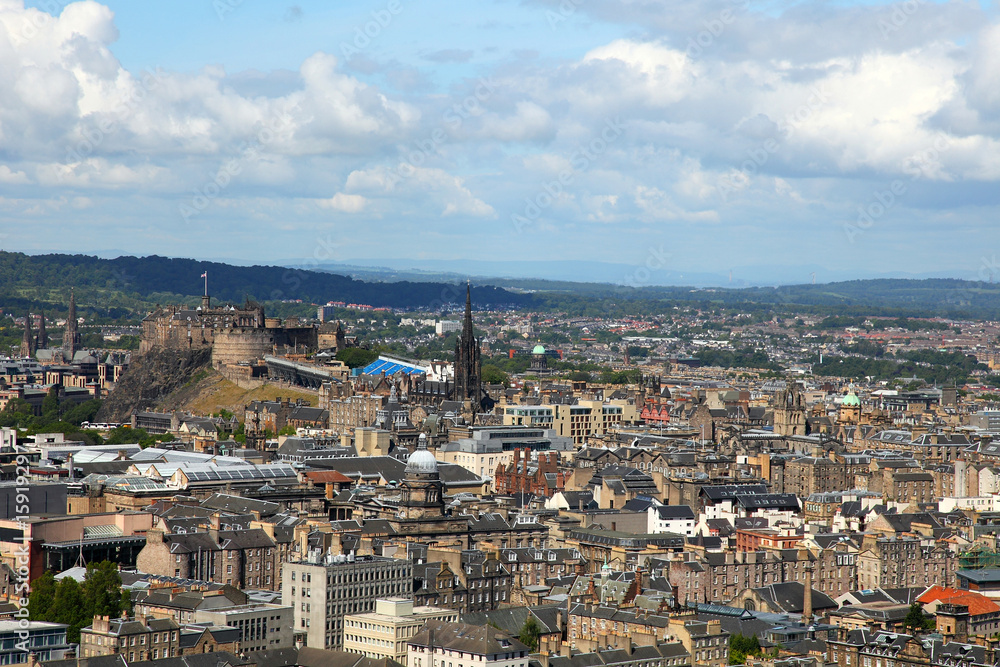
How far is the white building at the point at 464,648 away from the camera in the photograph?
88688 mm

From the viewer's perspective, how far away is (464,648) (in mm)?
89312

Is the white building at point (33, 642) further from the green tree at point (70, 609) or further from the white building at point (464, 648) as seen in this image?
the white building at point (464, 648)

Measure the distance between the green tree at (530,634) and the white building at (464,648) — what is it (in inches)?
129

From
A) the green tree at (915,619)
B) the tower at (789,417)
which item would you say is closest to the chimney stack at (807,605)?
the green tree at (915,619)

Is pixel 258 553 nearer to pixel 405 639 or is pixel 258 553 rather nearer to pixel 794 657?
pixel 405 639

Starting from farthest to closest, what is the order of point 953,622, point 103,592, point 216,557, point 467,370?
1. point 467,370
2. point 216,557
3. point 953,622
4. point 103,592

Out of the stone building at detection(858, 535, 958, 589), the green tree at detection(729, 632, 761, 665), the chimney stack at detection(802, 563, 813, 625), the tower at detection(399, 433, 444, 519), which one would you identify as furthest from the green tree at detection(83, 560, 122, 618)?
the stone building at detection(858, 535, 958, 589)

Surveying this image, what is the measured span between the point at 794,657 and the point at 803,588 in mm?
17608

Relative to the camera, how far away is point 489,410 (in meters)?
191

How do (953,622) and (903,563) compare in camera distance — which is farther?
(903,563)

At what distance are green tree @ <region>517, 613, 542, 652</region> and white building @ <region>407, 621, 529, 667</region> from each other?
3.27 m

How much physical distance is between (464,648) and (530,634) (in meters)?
7.24

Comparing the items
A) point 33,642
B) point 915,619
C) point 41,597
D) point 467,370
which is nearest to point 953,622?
point 915,619

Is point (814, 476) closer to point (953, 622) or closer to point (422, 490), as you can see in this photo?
point (422, 490)
